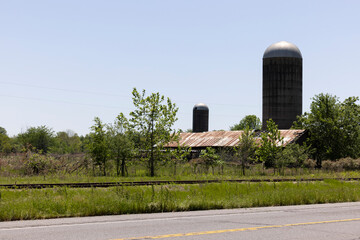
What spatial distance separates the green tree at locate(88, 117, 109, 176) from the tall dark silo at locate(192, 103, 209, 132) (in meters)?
69.3

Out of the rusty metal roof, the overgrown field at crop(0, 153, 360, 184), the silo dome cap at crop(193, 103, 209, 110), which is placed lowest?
the overgrown field at crop(0, 153, 360, 184)

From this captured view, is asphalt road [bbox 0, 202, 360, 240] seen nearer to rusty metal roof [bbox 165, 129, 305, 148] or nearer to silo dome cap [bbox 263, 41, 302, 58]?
rusty metal roof [bbox 165, 129, 305, 148]

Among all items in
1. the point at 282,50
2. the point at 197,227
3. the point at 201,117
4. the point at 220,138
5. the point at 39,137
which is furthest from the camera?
the point at 201,117

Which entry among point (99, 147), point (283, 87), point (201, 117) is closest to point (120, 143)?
point (99, 147)

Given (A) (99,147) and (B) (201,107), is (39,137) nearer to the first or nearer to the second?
(B) (201,107)

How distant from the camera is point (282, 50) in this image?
71000mm

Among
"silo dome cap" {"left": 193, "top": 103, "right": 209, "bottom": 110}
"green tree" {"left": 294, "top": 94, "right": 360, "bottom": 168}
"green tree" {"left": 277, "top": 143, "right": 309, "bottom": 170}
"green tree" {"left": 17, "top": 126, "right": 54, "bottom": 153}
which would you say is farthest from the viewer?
"silo dome cap" {"left": 193, "top": 103, "right": 209, "bottom": 110}

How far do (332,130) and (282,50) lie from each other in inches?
924

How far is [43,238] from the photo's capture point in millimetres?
8781

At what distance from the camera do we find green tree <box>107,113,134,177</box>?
35.6 meters

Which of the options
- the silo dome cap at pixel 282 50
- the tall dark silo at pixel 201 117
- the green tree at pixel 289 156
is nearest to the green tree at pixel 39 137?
the tall dark silo at pixel 201 117

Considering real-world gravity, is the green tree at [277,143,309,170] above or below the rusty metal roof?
below

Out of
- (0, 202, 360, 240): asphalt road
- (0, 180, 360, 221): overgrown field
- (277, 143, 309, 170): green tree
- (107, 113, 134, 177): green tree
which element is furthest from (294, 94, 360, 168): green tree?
(0, 202, 360, 240): asphalt road

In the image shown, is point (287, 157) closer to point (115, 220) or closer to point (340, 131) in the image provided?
point (340, 131)
